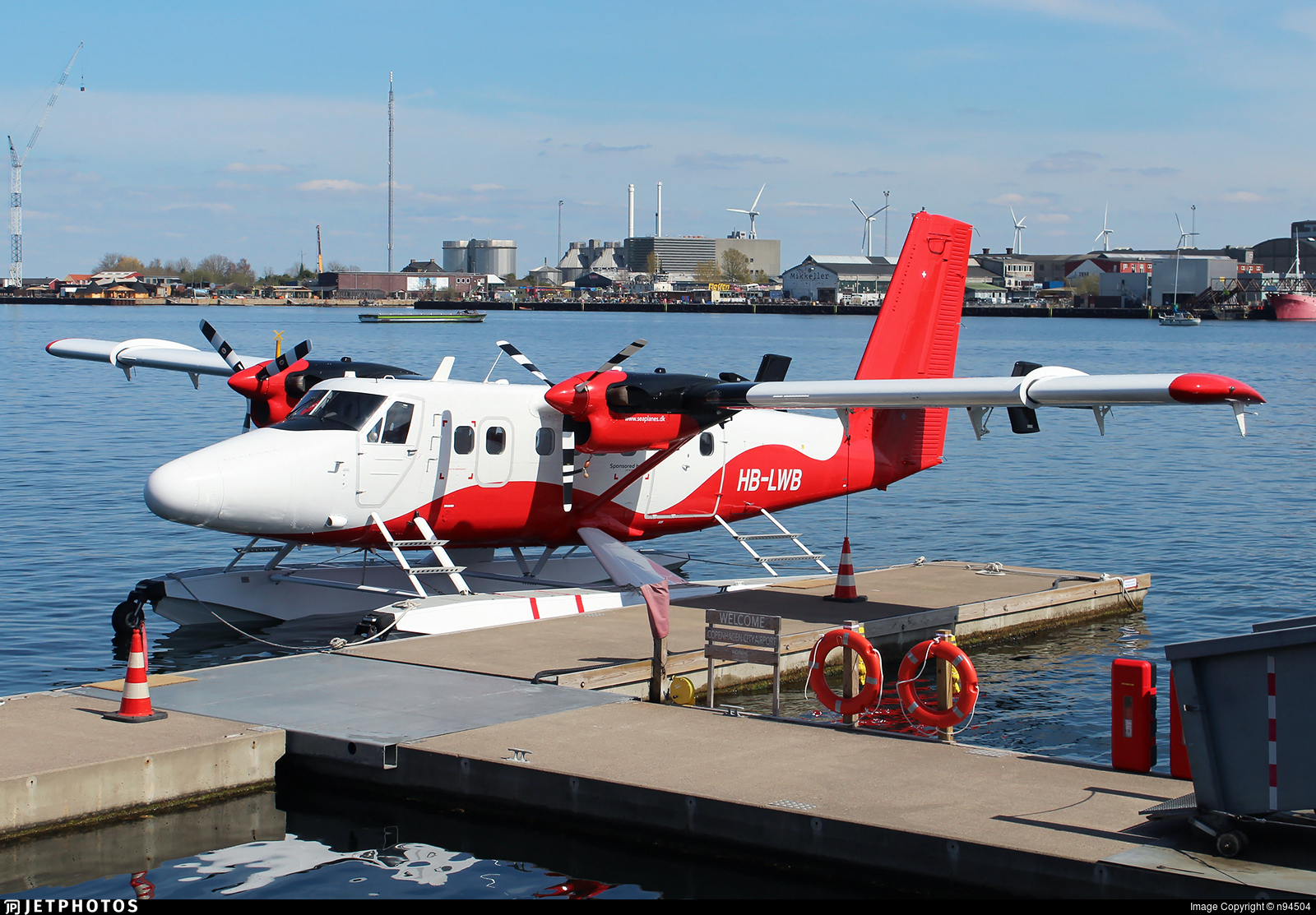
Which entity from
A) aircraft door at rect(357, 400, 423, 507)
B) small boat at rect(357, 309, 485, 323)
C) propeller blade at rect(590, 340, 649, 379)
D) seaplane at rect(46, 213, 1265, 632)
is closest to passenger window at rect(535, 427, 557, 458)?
seaplane at rect(46, 213, 1265, 632)

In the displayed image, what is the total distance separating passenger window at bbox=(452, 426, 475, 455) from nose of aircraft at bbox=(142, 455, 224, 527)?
10.9 ft

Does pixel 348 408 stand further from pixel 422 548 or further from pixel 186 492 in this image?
pixel 186 492

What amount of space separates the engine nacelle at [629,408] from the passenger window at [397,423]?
1.88 m

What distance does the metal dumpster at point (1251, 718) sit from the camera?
7.96 m

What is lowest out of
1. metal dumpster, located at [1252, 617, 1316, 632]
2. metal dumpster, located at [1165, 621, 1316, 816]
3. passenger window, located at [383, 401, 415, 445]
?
metal dumpster, located at [1165, 621, 1316, 816]

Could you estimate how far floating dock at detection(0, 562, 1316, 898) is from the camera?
28.6 ft

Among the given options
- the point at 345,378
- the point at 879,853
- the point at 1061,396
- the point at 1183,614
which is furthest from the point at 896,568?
the point at 879,853

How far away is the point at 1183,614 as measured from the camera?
2059 centimetres

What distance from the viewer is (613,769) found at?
34.4 ft

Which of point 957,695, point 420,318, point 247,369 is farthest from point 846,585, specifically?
point 420,318

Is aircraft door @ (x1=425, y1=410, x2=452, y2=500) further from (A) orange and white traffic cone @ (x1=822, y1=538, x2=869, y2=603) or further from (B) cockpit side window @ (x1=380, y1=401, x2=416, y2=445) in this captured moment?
(A) orange and white traffic cone @ (x1=822, y1=538, x2=869, y2=603)

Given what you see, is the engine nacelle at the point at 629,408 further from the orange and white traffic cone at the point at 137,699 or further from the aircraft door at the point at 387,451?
the orange and white traffic cone at the point at 137,699

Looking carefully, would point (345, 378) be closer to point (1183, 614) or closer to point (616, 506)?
point (616, 506)

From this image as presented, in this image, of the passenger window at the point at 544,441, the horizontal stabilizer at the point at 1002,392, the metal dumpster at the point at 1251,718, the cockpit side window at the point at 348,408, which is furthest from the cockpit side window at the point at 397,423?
the metal dumpster at the point at 1251,718
